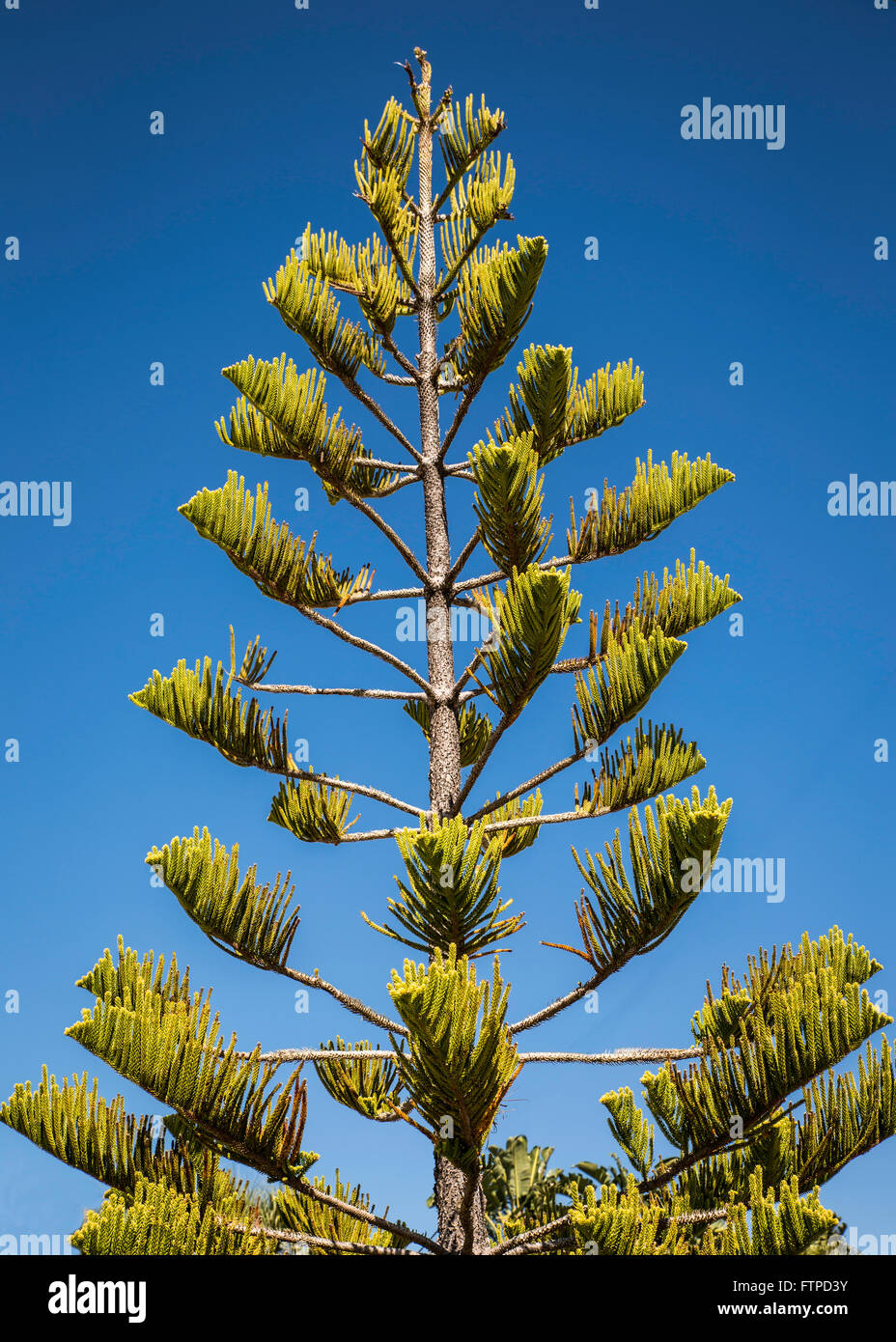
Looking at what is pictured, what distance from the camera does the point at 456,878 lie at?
3.52 metres

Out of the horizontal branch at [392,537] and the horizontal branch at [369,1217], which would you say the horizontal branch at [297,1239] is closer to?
the horizontal branch at [369,1217]

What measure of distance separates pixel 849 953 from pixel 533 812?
1850 millimetres

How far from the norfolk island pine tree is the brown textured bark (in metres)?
0.01

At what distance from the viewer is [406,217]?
5.58m

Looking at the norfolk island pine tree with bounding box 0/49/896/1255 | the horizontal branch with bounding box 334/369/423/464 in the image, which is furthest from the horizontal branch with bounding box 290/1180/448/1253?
the horizontal branch with bounding box 334/369/423/464

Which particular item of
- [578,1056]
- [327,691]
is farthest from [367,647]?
[578,1056]

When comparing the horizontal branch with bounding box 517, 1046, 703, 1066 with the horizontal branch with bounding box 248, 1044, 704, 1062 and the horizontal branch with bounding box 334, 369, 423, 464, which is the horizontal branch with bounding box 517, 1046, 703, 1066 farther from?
the horizontal branch with bounding box 334, 369, 423, 464

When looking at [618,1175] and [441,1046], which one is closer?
[441,1046]

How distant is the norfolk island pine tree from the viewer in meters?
3.53

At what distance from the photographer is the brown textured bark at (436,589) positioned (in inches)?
162

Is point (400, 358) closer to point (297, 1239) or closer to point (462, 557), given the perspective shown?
point (462, 557)
